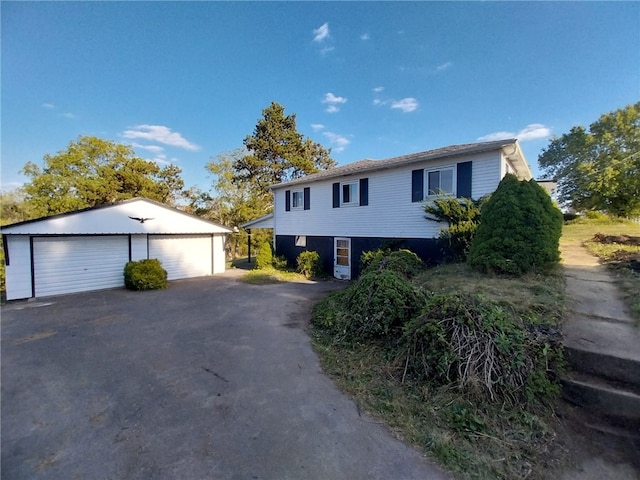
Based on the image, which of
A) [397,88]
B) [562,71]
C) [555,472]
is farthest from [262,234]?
[555,472]

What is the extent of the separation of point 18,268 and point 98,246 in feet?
7.02

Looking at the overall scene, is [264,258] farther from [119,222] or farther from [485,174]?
[485,174]

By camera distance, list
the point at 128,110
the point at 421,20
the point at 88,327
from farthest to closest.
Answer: the point at 128,110
the point at 421,20
the point at 88,327

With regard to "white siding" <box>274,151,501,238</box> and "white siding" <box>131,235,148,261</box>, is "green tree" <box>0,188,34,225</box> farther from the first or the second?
"white siding" <box>274,151,501,238</box>

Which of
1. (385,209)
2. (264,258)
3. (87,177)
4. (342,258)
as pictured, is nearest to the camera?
(385,209)

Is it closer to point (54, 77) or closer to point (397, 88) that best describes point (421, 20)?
point (397, 88)

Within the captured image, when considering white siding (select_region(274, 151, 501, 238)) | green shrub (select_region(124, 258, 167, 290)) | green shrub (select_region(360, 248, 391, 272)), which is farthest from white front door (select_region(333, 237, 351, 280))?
green shrub (select_region(124, 258, 167, 290))

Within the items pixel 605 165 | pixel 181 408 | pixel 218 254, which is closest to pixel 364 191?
pixel 218 254

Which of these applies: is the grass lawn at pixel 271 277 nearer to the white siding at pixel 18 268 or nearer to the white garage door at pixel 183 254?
the white garage door at pixel 183 254

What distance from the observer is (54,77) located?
30.5 ft

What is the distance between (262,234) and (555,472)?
21.8 m

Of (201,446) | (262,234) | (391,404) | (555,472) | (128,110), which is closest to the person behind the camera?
(555,472)

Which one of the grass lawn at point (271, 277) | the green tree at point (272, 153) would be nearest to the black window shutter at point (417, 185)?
the grass lawn at point (271, 277)

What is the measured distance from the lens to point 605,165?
1762 centimetres
